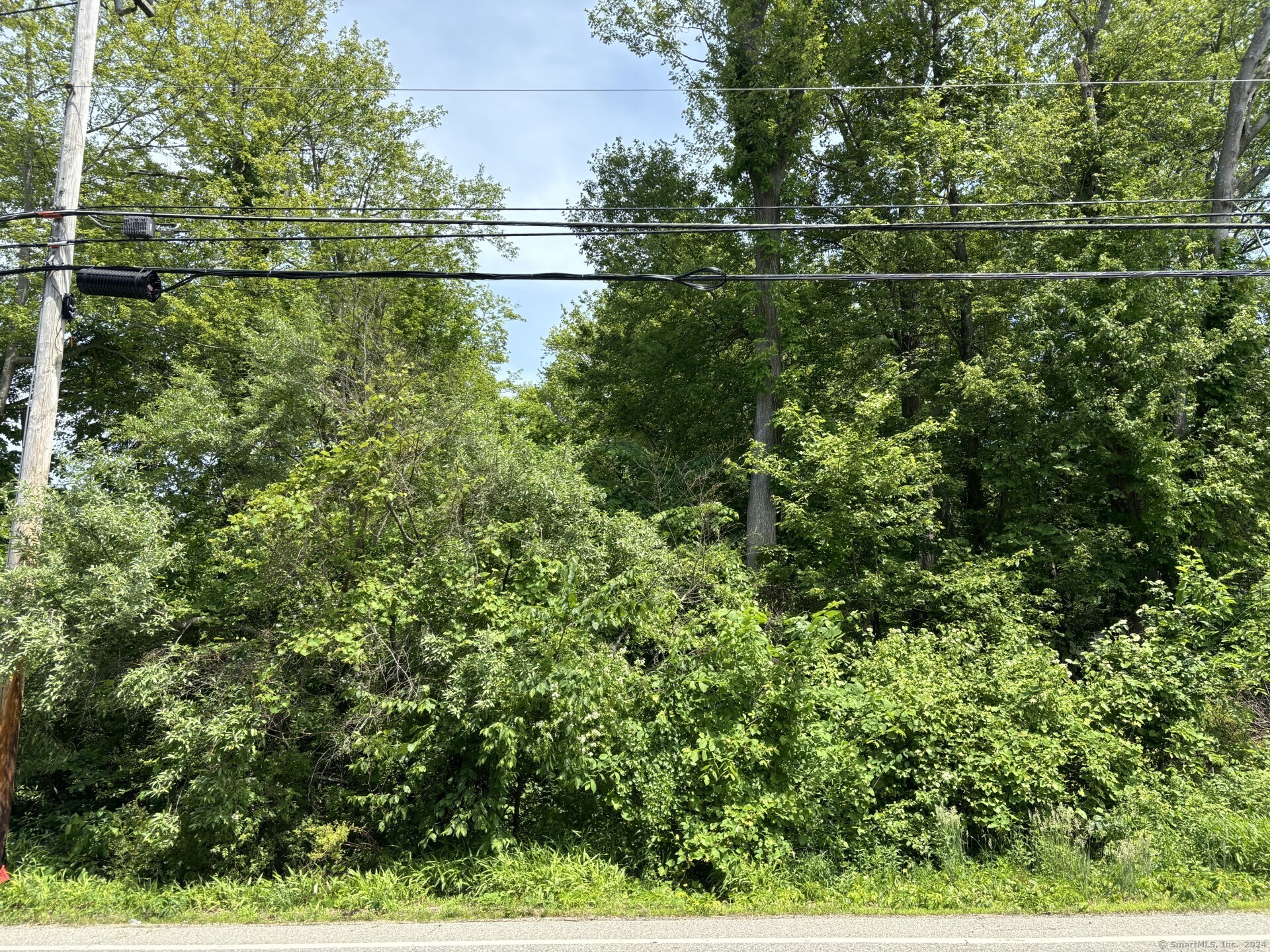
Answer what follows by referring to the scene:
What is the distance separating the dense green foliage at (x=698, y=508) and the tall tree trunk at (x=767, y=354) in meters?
0.22

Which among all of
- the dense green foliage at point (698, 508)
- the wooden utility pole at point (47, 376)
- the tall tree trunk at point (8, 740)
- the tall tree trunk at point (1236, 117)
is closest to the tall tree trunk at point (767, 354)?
the dense green foliage at point (698, 508)

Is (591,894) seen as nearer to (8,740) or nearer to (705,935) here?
(705,935)

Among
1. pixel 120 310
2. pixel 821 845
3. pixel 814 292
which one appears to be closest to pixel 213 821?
pixel 821 845

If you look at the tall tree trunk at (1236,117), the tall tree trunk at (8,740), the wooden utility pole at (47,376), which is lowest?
the tall tree trunk at (8,740)

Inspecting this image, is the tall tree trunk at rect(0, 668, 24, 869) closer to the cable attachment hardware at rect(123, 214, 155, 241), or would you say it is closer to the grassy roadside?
the grassy roadside

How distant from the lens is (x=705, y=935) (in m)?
5.76

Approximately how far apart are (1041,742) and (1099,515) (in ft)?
22.5

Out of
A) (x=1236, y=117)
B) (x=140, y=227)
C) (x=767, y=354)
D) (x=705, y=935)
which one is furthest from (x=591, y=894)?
(x=1236, y=117)

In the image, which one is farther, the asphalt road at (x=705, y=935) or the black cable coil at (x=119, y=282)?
the black cable coil at (x=119, y=282)

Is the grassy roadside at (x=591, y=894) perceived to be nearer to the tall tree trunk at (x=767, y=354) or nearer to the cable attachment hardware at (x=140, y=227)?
the cable attachment hardware at (x=140, y=227)

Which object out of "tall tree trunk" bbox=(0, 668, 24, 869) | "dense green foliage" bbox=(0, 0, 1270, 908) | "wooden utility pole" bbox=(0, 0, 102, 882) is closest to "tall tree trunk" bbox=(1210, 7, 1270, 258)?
"dense green foliage" bbox=(0, 0, 1270, 908)

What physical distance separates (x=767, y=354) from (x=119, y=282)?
37.6ft

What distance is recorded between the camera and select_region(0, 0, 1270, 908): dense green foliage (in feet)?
24.6

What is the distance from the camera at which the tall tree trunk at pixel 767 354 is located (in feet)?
48.5
